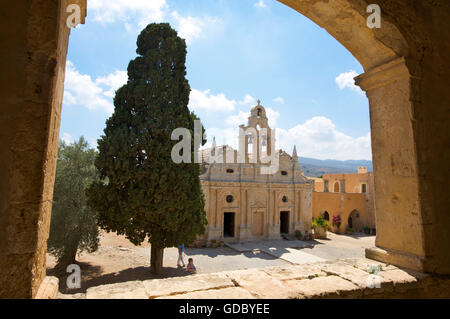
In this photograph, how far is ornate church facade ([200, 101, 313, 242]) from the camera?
1961 centimetres

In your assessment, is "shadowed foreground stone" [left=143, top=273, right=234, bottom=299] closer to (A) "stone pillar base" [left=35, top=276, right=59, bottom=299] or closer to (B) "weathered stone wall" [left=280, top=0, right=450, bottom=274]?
(A) "stone pillar base" [left=35, top=276, right=59, bottom=299]

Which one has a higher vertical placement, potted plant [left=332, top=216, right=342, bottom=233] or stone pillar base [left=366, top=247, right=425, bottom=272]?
stone pillar base [left=366, top=247, right=425, bottom=272]

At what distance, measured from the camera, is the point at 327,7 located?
2869mm

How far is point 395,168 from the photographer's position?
3000 millimetres

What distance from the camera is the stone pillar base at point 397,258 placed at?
269cm

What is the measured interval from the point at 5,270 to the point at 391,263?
3401 mm

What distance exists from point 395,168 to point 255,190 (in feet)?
58.6

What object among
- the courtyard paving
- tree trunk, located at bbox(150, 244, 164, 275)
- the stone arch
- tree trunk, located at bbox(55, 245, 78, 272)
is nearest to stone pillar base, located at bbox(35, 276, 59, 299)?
the courtyard paving

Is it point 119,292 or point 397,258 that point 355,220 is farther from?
point 119,292

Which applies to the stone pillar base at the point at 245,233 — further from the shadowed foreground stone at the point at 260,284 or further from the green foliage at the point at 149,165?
the shadowed foreground stone at the point at 260,284

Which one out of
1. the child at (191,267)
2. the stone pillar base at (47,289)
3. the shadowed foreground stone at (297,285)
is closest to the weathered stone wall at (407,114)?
the shadowed foreground stone at (297,285)

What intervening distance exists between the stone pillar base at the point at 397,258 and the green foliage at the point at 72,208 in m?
11.4

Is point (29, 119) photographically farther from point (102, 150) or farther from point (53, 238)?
point (53, 238)

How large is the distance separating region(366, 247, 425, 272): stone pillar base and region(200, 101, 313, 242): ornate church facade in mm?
16303
